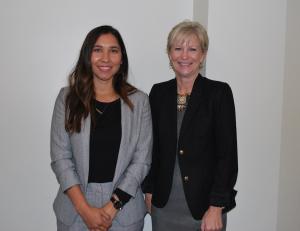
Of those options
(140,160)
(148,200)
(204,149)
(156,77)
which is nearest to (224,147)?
(204,149)

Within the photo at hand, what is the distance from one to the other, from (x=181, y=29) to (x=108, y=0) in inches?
31.7

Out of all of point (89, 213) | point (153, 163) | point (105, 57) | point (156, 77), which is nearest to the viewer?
point (89, 213)

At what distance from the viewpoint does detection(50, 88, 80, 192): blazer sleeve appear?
1.77 metres

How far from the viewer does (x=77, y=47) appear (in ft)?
7.86

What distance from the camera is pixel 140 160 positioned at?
5.98 ft

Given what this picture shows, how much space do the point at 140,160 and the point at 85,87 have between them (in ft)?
1.64

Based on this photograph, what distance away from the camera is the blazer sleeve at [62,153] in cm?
177

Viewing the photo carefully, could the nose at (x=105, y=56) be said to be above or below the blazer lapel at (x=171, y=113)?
above
